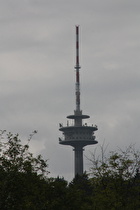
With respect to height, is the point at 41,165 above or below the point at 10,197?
above

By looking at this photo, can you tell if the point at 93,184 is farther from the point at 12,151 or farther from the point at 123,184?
the point at 12,151

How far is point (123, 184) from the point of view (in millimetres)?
52812

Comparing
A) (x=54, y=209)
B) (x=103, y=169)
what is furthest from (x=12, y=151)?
(x=54, y=209)

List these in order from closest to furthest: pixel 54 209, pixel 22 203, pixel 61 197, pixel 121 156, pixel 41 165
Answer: pixel 22 203, pixel 41 165, pixel 121 156, pixel 54 209, pixel 61 197

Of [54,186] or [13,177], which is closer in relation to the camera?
[13,177]

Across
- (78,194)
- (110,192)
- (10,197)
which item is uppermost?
(78,194)

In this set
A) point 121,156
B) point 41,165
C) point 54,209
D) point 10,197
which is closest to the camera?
point 10,197

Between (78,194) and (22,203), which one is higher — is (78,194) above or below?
above

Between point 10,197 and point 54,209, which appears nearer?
point 10,197

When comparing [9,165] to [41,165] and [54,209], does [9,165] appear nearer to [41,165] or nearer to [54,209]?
[41,165]

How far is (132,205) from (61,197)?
28396 millimetres

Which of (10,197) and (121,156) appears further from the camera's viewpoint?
(121,156)

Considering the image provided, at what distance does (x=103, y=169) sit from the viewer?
5169 centimetres

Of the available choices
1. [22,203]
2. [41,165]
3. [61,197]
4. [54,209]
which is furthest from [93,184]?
[61,197]
